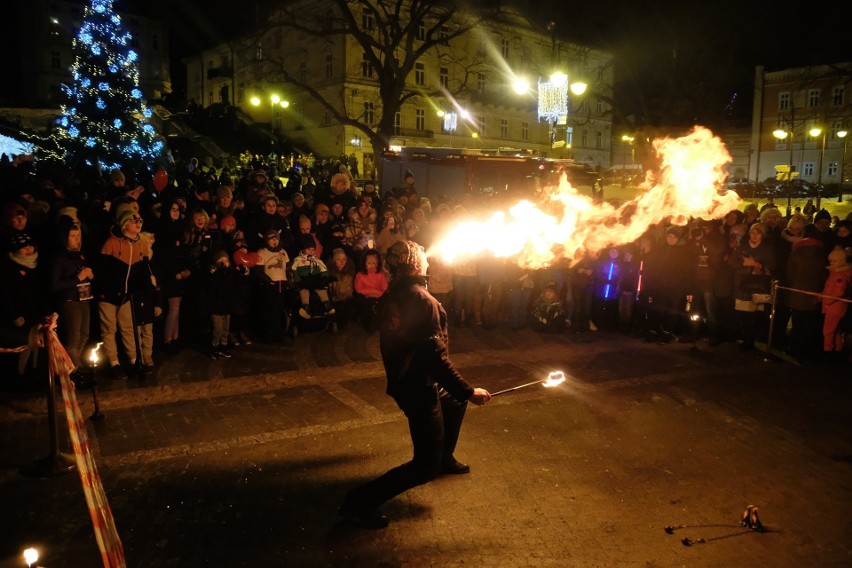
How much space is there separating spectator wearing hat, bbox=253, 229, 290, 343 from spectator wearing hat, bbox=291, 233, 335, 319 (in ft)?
1.25

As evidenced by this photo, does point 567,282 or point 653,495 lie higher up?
point 567,282

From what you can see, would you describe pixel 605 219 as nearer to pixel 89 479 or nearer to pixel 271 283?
pixel 271 283

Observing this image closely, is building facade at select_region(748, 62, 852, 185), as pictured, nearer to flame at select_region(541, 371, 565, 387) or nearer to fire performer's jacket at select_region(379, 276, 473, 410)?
flame at select_region(541, 371, 565, 387)

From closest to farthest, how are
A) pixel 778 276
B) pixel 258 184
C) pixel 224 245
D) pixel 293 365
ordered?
pixel 293 365 → pixel 224 245 → pixel 778 276 → pixel 258 184

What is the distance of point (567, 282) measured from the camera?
11.3m

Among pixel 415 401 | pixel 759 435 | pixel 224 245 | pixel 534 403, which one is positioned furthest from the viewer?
pixel 224 245

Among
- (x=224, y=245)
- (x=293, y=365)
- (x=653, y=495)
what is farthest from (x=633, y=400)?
(x=224, y=245)

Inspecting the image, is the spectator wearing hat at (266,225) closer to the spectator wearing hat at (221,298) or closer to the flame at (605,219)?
the spectator wearing hat at (221,298)

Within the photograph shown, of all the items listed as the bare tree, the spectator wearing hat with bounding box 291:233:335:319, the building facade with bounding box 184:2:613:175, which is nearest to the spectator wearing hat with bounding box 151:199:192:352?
the spectator wearing hat with bounding box 291:233:335:319

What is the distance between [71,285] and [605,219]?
8569 mm

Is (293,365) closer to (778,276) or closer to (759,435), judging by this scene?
(759,435)

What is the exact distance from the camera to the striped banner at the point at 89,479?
3.90 metres

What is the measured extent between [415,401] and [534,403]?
3216 millimetres

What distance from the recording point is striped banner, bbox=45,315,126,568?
390cm
